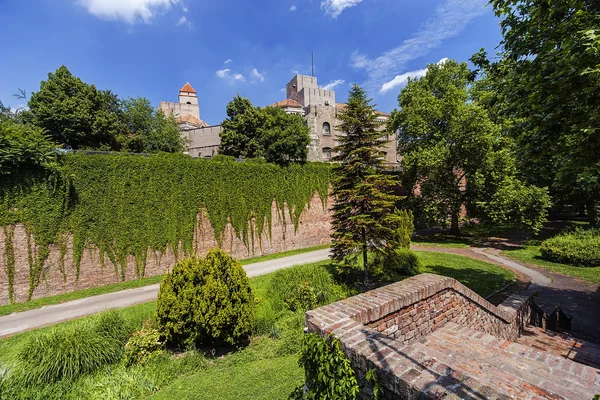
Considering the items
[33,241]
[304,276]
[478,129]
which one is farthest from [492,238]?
[33,241]

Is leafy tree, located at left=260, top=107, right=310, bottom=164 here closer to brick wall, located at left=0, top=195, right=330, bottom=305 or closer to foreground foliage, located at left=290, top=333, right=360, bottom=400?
brick wall, located at left=0, top=195, right=330, bottom=305

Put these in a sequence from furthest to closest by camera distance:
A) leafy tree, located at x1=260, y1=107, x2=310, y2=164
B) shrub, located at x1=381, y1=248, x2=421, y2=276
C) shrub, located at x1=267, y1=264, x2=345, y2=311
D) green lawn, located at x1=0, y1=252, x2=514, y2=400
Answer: leafy tree, located at x1=260, y1=107, x2=310, y2=164 < shrub, located at x1=381, y1=248, x2=421, y2=276 < shrub, located at x1=267, y1=264, x2=345, y2=311 < green lawn, located at x1=0, y1=252, x2=514, y2=400

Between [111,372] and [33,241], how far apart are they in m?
8.93

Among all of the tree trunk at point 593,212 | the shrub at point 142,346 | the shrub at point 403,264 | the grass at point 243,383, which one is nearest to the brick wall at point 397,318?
the grass at point 243,383

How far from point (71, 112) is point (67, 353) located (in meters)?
21.5

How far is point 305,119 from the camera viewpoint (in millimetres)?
32500

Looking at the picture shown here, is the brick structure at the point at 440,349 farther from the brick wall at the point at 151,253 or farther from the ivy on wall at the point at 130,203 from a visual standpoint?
the brick wall at the point at 151,253

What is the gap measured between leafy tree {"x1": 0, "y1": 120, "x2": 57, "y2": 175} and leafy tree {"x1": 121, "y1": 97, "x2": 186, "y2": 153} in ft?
51.7

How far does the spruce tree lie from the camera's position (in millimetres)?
9234

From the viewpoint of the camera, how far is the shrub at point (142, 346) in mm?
5688

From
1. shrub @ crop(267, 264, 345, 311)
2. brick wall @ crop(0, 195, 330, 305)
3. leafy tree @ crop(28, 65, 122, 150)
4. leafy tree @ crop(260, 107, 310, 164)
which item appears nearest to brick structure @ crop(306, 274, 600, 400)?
shrub @ crop(267, 264, 345, 311)

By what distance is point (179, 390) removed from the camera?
4.68 meters

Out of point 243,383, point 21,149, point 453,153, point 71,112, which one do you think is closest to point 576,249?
point 453,153

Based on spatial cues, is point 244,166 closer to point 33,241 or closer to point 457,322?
point 33,241
